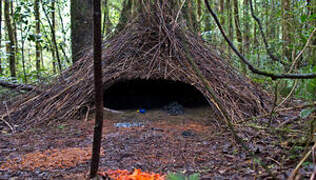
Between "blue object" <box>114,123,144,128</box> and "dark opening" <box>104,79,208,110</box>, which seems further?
"dark opening" <box>104,79,208,110</box>

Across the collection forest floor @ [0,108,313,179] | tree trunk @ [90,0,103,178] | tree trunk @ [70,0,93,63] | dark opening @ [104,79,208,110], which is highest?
tree trunk @ [70,0,93,63]

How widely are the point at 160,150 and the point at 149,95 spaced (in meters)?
2.39

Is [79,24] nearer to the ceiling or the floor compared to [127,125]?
nearer to the ceiling

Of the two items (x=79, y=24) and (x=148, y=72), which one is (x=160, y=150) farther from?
(x=79, y=24)

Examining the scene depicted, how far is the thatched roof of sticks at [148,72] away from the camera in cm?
365

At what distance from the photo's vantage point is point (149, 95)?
16.1 feet

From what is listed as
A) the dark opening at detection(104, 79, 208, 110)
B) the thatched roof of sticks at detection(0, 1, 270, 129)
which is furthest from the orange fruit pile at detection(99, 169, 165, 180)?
the dark opening at detection(104, 79, 208, 110)

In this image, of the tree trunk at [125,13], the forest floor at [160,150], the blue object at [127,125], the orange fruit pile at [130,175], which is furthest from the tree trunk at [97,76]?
the tree trunk at [125,13]

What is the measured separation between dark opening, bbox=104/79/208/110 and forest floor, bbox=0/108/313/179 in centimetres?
101

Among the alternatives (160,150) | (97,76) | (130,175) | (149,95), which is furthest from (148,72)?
(97,76)

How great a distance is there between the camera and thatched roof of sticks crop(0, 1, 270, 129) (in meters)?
3.65

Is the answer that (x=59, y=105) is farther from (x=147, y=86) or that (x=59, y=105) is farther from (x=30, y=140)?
(x=147, y=86)

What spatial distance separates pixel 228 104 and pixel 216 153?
3.33ft

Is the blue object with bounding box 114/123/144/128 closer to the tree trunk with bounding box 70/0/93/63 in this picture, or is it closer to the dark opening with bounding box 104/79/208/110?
the dark opening with bounding box 104/79/208/110
